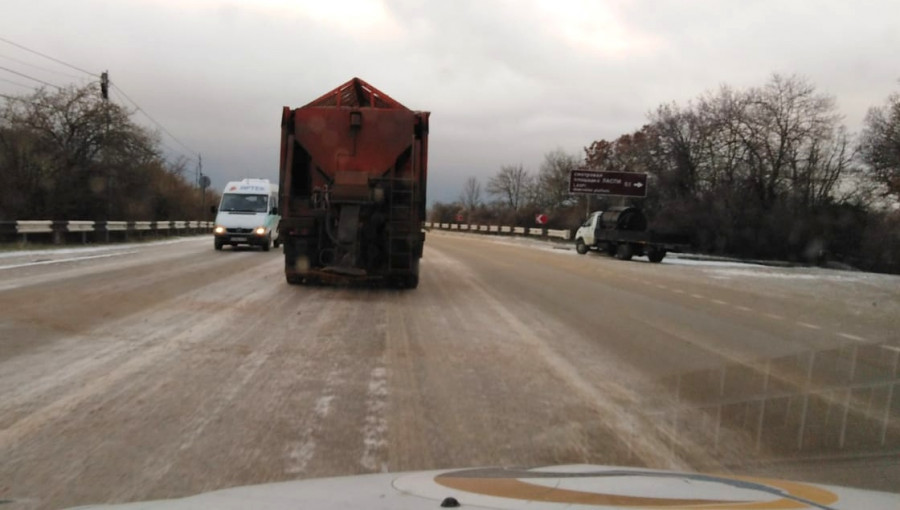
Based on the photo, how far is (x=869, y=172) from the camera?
147ft

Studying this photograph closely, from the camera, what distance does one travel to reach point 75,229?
1022 inches

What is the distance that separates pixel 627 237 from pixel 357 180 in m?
20.9

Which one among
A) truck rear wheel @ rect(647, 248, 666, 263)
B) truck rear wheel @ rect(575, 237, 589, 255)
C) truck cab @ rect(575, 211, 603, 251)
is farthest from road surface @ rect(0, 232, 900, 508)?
truck rear wheel @ rect(575, 237, 589, 255)

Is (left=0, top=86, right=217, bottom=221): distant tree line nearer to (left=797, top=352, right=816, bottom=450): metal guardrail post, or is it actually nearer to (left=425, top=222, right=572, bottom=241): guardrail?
(left=425, top=222, right=572, bottom=241): guardrail

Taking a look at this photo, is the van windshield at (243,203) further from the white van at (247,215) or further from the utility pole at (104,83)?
the utility pole at (104,83)

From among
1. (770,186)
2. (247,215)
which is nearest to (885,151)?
(770,186)

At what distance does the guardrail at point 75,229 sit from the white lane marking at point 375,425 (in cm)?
2112

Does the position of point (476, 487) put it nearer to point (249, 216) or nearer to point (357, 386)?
point (357, 386)

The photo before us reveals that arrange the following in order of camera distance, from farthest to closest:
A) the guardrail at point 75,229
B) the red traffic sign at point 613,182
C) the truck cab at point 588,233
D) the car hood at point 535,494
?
A: the red traffic sign at point 613,182
the truck cab at point 588,233
the guardrail at point 75,229
the car hood at point 535,494

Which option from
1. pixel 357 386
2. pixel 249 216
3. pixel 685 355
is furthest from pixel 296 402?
pixel 249 216

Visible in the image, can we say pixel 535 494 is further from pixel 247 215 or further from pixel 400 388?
pixel 247 215

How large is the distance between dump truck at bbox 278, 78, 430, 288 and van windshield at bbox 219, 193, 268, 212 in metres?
13.8

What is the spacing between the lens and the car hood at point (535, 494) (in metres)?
2.80

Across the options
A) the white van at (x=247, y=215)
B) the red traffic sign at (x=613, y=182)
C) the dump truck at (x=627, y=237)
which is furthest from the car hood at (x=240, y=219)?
the red traffic sign at (x=613, y=182)
